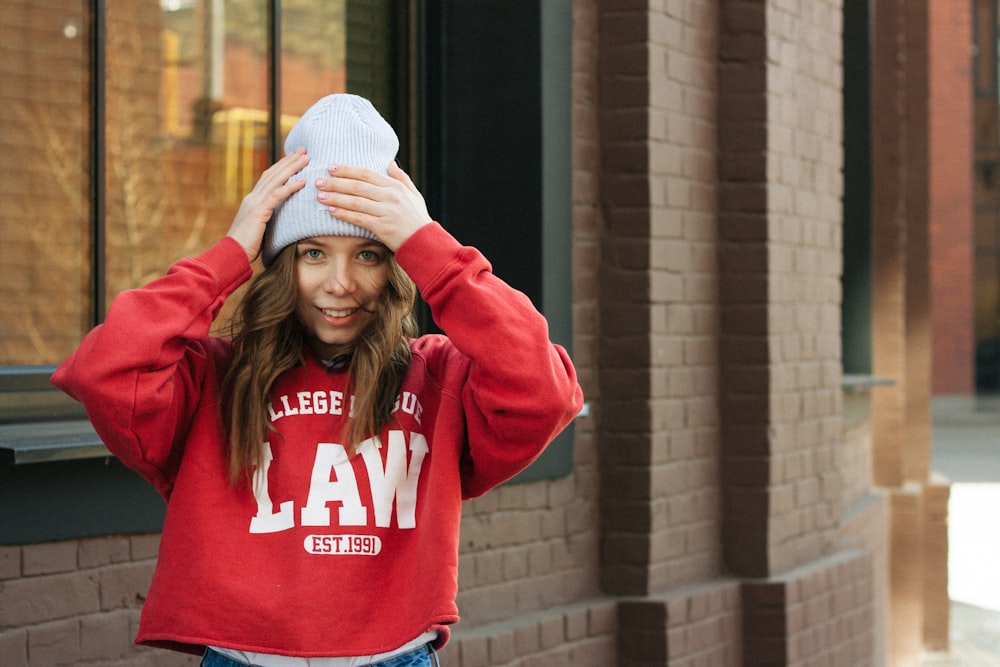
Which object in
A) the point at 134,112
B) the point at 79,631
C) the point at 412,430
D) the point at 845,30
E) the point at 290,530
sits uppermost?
the point at 845,30

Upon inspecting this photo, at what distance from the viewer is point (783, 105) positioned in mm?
5059

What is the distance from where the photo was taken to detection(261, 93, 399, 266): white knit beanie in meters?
2.11

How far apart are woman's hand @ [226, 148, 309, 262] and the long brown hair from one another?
0.17 ft

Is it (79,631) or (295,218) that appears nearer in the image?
(295,218)

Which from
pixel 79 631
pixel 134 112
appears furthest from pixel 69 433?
pixel 134 112

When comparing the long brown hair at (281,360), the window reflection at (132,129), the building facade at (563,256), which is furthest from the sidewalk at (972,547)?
the long brown hair at (281,360)

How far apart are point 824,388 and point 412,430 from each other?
3527 mm

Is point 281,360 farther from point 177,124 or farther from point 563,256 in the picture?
point 563,256

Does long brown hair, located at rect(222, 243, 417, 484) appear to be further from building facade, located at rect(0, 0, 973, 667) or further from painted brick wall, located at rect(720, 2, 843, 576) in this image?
painted brick wall, located at rect(720, 2, 843, 576)

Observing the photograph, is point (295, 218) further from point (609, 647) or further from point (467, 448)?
point (609, 647)

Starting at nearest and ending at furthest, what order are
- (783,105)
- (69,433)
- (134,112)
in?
(69,433) → (134,112) → (783,105)

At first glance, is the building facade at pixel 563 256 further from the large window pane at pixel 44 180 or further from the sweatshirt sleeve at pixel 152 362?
the sweatshirt sleeve at pixel 152 362

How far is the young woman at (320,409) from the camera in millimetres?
2027

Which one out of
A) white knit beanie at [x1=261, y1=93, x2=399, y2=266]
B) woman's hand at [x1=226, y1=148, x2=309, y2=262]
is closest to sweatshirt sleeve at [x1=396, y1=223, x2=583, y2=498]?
white knit beanie at [x1=261, y1=93, x2=399, y2=266]
